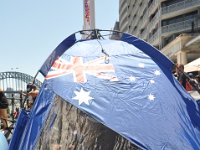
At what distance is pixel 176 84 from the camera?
4.60m

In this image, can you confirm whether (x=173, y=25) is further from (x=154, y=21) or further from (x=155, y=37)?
(x=154, y=21)

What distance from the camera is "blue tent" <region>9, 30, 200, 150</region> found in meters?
3.86

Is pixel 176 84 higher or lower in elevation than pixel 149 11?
lower

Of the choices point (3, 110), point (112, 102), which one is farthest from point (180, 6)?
point (112, 102)

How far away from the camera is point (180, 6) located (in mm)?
44188

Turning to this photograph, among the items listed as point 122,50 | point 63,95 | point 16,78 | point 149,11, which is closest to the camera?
point 63,95

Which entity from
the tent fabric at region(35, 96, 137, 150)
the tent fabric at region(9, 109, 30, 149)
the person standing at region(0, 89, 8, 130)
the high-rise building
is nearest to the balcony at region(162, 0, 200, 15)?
the high-rise building

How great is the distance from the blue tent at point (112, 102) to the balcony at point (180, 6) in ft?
129

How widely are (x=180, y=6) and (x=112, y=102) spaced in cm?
4177

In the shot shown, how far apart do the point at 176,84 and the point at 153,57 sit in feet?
1.67

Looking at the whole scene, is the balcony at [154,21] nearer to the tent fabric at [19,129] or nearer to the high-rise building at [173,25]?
the high-rise building at [173,25]

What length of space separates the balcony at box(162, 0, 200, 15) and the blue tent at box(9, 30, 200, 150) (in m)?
39.4

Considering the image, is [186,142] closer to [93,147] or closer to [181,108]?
[181,108]

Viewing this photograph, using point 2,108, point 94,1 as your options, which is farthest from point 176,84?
point 94,1
